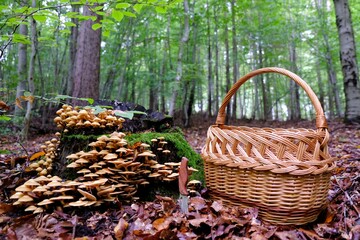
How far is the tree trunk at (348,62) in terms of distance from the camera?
6605 mm

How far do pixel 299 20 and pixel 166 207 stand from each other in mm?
17187

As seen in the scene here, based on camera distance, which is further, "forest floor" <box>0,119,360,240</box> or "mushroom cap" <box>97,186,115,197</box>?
"mushroom cap" <box>97,186,115,197</box>

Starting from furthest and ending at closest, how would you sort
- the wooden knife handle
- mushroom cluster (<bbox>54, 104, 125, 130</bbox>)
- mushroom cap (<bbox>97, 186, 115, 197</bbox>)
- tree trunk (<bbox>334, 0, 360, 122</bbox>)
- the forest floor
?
tree trunk (<bbox>334, 0, 360, 122</bbox>), mushroom cluster (<bbox>54, 104, 125, 130</bbox>), mushroom cap (<bbox>97, 186, 115, 197</bbox>), the wooden knife handle, the forest floor

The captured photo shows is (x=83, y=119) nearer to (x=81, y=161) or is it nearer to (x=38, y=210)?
(x=81, y=161)

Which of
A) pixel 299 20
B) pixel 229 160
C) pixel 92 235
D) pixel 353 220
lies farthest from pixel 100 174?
pixel 299 20

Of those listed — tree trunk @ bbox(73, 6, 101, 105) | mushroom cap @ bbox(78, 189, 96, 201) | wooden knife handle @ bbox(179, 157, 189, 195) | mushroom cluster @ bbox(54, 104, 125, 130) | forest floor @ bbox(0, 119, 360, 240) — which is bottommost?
forest floor @ bbox(0, 119, 360, 240)

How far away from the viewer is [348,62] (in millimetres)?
6742

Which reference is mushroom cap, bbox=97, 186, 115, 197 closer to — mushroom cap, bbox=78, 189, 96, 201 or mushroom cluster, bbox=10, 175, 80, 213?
mushroom cap, bbox=78, 189, 96, 201

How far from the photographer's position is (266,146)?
1.64 m

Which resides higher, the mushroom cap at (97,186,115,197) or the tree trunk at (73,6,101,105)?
the tree trunk at (73,6,101,105)

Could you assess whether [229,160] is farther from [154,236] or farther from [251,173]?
[154,236]

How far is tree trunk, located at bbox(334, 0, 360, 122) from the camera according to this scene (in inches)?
260

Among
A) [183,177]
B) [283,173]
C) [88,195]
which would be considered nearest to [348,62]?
[283,173]

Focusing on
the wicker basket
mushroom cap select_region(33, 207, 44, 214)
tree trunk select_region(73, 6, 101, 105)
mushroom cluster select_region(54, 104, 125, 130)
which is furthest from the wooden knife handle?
tree trunk select_region(73, 6, 101, 105)
